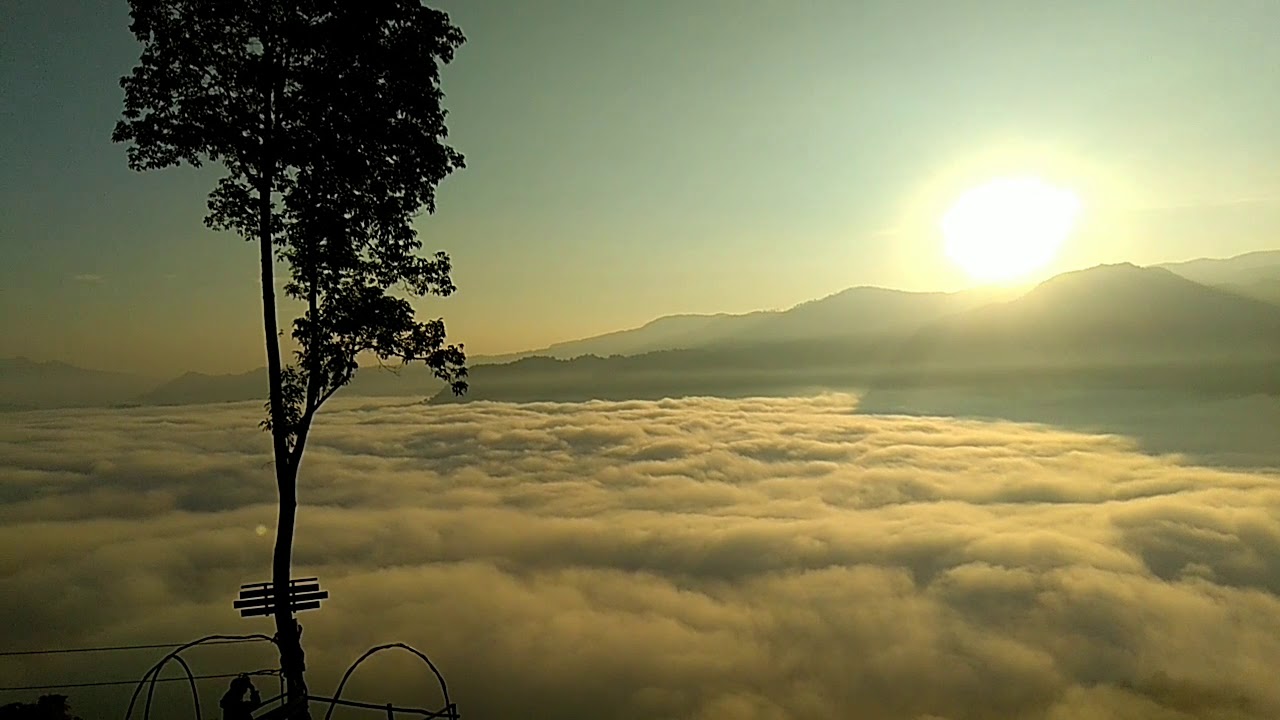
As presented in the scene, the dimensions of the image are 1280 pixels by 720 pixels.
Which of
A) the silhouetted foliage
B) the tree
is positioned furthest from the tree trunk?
the silhouetted foliage

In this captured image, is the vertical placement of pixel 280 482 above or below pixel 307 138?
below

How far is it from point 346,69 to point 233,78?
2548mm

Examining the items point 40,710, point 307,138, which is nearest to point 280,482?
point 307,138

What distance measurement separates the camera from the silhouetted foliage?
2517cm

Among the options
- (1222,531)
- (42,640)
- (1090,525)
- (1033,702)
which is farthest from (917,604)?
(42,640)

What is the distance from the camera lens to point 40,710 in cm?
2619

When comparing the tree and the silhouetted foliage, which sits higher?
the tree

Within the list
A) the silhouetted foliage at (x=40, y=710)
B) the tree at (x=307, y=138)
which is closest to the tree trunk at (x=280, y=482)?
the tree at (x=307, y=138)

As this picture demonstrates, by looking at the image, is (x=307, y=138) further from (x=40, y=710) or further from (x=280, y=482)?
(x=40, y=710)

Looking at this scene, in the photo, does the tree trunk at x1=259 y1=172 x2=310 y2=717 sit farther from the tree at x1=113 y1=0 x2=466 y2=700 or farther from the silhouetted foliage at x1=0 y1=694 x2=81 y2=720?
the silhouetted foliage at x1=0 y1=694 x2=81 y2=720

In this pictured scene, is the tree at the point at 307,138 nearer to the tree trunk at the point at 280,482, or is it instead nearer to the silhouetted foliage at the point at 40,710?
the tree trunk at the point at 280,482

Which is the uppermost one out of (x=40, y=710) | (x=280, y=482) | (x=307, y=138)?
(x=307, y=138)

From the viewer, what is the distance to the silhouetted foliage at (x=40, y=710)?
25.2 metres

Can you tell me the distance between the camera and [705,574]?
584 ft
